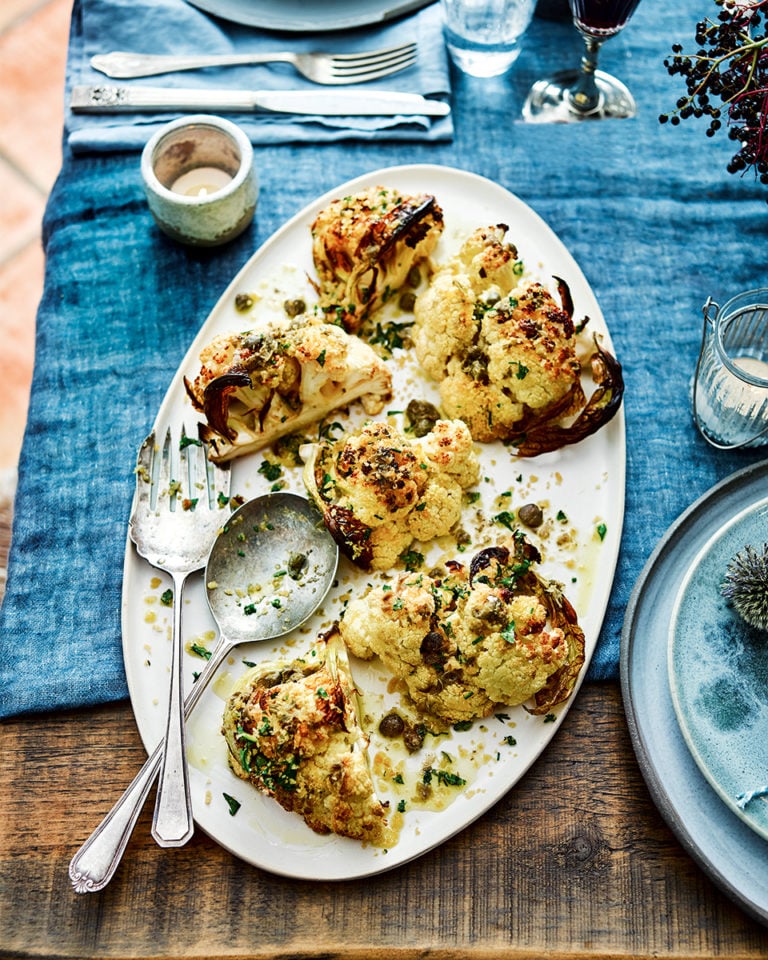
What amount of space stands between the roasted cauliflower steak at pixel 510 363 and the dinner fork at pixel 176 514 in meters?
0.54

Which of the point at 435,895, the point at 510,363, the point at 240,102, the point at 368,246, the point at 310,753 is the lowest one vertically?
the point at 435,895

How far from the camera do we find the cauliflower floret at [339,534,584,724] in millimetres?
1856

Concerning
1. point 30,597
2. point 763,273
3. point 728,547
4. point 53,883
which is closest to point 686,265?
point 763,273

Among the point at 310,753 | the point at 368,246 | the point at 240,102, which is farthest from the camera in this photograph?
the point at 240,102

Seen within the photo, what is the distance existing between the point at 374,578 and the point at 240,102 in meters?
1.32

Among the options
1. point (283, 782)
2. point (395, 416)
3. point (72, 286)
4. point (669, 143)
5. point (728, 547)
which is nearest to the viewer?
point (283, 782)

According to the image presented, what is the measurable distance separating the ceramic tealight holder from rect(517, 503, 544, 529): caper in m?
0.98

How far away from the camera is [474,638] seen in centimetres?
188

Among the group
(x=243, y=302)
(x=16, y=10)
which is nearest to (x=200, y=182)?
(x=243, y=302)

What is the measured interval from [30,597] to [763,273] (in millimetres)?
1885

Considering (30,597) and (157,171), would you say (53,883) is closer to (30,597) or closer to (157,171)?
(30,597)

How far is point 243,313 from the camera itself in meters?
2.28

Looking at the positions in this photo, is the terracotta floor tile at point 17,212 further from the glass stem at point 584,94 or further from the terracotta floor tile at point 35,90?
the glass stem at point 584,94

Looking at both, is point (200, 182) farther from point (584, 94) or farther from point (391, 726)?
point (391, 726)
